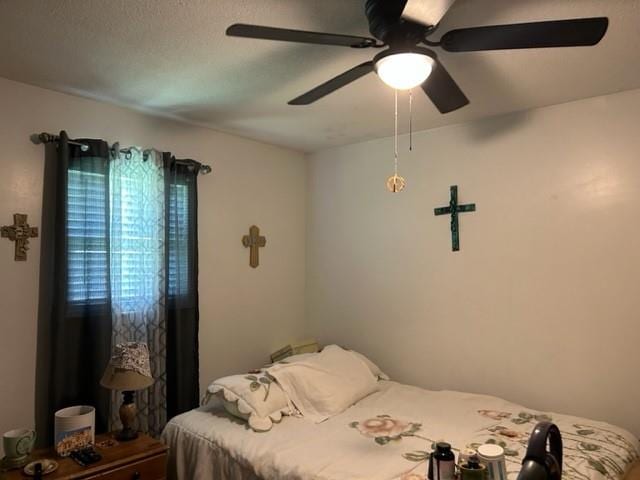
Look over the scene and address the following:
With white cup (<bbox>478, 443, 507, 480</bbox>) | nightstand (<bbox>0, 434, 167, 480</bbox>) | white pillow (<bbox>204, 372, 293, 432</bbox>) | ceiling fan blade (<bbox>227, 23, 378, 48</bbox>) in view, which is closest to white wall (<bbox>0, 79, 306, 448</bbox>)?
nightstand (<bbox>0, 434, 167, 480</bbox>)

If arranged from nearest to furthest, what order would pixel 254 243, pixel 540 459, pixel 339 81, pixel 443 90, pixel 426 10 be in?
pixel 540 459 → pixel 426 10 → pixel 339 81 → pixel 443 90 → pixel 254 243

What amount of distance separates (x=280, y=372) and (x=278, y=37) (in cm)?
176

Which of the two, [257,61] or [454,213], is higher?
[257,61]

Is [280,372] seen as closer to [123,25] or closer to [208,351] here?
[208,351]

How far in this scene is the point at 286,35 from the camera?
140 centimetres

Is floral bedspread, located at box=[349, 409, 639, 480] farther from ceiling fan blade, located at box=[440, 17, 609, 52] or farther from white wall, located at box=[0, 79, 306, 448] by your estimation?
ceiling fan blade, located at box=[440, 17, 609, 52]

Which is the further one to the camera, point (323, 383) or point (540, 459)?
point (323, 383)

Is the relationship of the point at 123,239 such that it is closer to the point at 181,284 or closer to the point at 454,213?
the point at 181,284

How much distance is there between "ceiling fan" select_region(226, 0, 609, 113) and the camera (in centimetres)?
132

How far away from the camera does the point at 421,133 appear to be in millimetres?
A: 3092

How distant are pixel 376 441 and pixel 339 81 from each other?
1567 millimetres

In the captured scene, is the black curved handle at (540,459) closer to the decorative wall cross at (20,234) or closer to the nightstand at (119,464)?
the nightstand at (119,464)

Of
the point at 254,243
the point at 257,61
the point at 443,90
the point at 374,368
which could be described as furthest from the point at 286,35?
the point at 374,368

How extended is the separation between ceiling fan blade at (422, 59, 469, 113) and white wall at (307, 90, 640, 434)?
95cm
